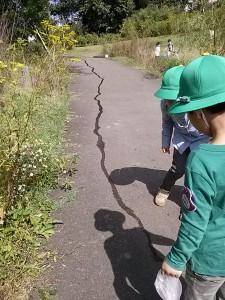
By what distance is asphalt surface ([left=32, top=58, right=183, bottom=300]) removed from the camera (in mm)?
2305

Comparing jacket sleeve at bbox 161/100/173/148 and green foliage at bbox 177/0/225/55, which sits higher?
green foliage at bbox 177/0/225/55

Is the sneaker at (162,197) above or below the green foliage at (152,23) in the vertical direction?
below

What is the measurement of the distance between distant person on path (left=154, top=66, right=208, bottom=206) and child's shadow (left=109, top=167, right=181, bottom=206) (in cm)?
34

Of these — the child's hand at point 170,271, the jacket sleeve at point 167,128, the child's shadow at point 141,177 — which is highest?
the jacket sleeve at point 167,128

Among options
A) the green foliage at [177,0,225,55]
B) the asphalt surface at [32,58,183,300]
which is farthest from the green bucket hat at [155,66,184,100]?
the green foliage at [177,0,225,55]

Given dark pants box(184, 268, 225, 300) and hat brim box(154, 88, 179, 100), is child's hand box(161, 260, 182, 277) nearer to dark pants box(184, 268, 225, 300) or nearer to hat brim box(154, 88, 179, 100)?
dark pants box(184, 268, 225, 300)

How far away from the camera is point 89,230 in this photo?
2857mm

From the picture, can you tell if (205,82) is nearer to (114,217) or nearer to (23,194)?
(114,217)

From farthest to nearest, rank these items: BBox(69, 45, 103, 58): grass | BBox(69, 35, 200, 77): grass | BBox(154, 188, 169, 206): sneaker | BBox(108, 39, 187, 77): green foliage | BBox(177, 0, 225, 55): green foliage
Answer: BBox(69, 45, 103, 58): grass < BBox(108, 39, 187, 77): green foliage < BBox(69, 35, 200, 77): grass < BBox(177, 0, 225, 55): green foliage < BBox(154, 188, 169, 206): sneaker

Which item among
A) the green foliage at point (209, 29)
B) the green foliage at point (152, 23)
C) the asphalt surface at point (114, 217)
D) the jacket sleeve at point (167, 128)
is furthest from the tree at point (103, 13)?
the jacket sleeve at point (167, 128)

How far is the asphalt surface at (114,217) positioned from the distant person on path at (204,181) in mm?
887

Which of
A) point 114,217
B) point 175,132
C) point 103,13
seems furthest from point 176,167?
point 103,13

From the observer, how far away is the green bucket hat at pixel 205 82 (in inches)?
48.9

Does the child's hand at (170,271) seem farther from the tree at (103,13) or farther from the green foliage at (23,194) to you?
the tree at (103,13)
